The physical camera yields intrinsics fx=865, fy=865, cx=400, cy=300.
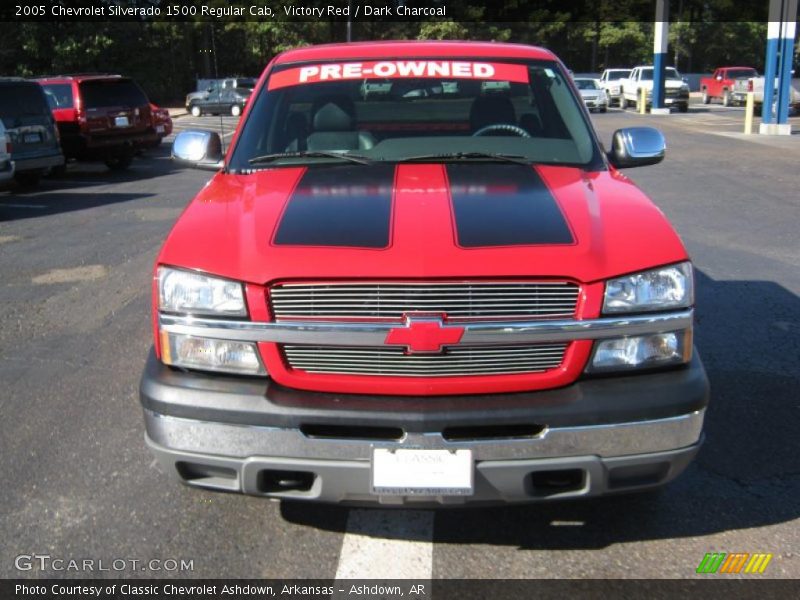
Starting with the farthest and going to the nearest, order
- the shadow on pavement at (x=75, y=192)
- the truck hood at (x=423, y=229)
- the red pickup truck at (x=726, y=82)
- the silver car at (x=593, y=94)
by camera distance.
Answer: the red pickup truck at (x=726, y=82)
the silver car at (x=593, y=94)
the shadow on pavement at (x=75, y=192)
the truck hood at (x=423, y=229)

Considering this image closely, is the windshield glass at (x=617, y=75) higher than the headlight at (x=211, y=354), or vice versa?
the windshield glass at (x=617, y=75)

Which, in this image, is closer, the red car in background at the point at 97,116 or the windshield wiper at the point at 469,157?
the windshield wiper at the point at 469,157

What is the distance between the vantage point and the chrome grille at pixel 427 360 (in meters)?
2.72

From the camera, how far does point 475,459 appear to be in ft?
8.68

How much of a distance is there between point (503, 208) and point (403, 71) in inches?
58.5

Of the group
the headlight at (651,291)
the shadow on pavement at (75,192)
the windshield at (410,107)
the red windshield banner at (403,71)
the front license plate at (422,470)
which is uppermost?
the red windshield banner at (403,71)

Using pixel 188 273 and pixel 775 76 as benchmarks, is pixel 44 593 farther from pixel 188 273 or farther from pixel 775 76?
pixel 775 76

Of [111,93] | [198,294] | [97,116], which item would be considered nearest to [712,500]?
[198,294]

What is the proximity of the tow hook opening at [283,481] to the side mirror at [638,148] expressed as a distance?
2.51 metres

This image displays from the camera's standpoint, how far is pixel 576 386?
2.77m

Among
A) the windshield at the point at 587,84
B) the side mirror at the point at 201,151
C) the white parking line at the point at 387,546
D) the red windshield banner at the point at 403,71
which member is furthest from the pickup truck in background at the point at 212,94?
the white parking line at the point at 387,546

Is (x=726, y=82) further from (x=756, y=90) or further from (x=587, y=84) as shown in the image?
(x=756, y=90)

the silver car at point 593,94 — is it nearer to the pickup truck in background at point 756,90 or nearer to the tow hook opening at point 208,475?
the pickup truck in background at point 756,90

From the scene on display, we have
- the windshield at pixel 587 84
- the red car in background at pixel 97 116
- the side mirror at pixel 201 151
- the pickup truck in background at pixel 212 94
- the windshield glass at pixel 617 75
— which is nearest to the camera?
the side mirror at pixel 201 151
